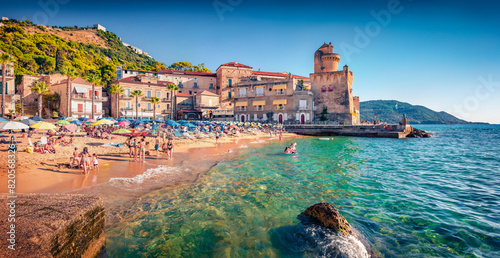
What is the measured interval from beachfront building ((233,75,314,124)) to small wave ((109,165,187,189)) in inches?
1395

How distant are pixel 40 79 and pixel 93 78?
1103 cm

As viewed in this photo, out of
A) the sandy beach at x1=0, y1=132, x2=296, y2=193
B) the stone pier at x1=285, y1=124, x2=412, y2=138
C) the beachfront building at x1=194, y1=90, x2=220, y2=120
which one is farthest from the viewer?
the beachfront building at x1=194, y1=90, x2=220, y2=120

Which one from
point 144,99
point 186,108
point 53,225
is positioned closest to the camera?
point 53,225

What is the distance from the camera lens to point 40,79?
37719 mm

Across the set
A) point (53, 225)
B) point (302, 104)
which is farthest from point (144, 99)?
point (53, 225)

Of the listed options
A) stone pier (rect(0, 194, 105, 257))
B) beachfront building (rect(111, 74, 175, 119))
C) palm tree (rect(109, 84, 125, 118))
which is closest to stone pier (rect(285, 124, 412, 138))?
beachfront building (rect(111, 74, 175, 119))

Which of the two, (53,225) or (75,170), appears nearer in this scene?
(53,225)

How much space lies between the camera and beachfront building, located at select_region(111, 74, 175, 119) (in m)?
42.0

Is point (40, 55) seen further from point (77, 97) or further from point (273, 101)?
point (273, 101)

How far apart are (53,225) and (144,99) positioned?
45.9 meters

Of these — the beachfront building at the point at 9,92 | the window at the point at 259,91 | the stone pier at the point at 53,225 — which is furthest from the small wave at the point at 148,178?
the window at the point at 259,91

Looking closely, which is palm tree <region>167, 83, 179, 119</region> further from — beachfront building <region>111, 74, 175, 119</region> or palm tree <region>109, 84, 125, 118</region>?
palm tree <region>109, 84, 125, 118</region>

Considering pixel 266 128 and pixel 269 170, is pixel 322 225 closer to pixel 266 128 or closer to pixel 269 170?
pixel 269 170

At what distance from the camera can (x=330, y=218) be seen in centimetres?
548
